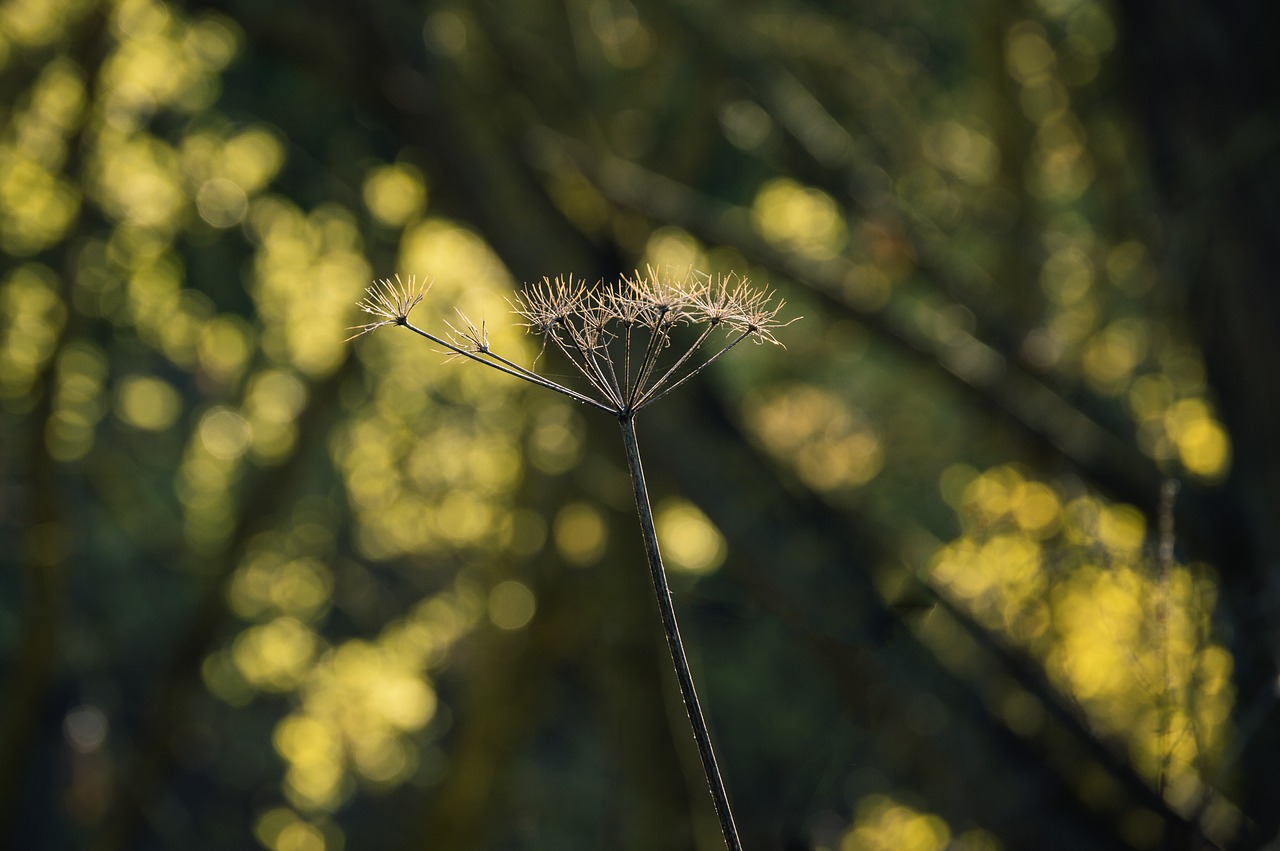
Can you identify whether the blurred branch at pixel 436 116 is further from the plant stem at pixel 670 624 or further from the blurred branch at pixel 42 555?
the plant stem at pixel 670 624

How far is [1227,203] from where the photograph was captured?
4215 mm

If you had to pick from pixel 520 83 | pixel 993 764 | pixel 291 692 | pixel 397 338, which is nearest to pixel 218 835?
pixel 291 692

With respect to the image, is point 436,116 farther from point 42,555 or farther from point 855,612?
point 42,555

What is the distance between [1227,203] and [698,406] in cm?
233

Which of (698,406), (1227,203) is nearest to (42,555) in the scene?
(698,406)

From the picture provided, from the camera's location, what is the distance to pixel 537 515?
6820 millimetres

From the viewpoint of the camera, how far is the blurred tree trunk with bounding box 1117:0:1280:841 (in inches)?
154

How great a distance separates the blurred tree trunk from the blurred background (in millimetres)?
18

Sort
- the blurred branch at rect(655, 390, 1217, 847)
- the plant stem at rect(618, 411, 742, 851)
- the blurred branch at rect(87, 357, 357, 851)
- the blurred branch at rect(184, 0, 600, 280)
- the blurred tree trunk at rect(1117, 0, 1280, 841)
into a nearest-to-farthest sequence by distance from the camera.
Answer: the plant stem at rect(618, 411, 742, 851), the blurred branch at rect(655, 390, 1217, 847), the blurred tree trunk at rect(1117, 0, 1280, 841), the blurred branch at rect(184, 0, 600, 280), the blurred branch at rect(87, 357, 357, 851)

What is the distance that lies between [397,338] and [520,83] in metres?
3.48

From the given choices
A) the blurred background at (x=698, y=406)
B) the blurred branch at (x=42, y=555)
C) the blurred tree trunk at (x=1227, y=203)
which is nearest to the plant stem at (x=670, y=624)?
the blurred background at (x=698, y=406)

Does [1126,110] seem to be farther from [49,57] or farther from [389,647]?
[389,647]

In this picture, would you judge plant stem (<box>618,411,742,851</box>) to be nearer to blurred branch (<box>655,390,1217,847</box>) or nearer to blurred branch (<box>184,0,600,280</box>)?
blurred branch (<box>655,390,1217,847</box>)

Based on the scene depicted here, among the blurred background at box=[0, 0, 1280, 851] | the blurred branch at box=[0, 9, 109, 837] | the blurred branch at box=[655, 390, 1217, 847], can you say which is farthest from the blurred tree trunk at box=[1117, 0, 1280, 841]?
the blurred branch at box=[0, 9, 109, 837]
